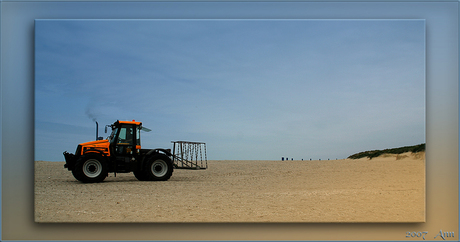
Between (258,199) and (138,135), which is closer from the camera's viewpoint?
(258,199)

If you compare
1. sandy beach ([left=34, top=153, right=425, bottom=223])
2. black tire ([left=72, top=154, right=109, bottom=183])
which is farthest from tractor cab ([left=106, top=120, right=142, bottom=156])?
sandy beach ([left=34, top=153, right=425, bottom=223])

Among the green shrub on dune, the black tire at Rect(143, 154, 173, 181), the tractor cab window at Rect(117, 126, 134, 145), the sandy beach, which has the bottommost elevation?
the sandy beach

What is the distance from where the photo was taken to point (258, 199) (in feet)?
20.8

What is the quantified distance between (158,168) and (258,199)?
334cm

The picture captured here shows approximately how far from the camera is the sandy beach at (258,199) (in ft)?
18.4

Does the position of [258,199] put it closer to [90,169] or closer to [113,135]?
[113,135]

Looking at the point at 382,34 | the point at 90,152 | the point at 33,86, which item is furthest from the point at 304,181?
the point at 33,86

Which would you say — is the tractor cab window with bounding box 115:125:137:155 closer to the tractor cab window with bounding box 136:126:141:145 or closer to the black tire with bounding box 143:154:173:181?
the tractor cab window with bounding box 136:126:141:145

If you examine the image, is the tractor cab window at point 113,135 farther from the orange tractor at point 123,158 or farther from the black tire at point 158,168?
the black tire at point 158,168

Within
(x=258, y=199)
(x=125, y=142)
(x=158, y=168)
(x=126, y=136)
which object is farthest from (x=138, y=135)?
(x=258, y=199)

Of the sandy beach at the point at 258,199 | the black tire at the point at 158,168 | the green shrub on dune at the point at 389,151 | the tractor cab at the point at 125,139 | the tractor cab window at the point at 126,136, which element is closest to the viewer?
the sandy beach at the point at 258,199

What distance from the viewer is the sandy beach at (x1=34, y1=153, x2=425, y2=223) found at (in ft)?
18.4

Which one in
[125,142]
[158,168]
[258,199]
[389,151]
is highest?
[125,142]

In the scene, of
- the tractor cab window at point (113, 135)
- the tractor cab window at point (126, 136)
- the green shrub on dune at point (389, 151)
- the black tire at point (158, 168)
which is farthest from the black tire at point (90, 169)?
the green shrub on dune at point (389, 151)
